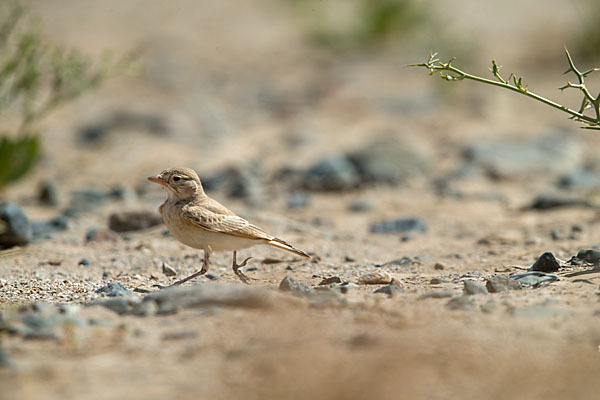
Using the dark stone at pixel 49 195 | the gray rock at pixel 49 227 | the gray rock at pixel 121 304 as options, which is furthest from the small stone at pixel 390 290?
the dark stone at pixel 49 195

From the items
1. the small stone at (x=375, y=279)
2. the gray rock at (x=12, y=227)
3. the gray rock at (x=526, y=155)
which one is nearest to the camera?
the small stone at (x=375, y=279)

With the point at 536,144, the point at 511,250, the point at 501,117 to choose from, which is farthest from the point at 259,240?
the point at 501,117

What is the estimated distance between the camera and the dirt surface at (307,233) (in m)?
3.25

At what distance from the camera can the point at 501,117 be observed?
12250 millimetres

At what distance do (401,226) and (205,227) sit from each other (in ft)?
9.78

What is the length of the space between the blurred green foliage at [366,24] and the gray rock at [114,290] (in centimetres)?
1123

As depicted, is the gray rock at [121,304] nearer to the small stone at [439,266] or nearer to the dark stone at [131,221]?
the small stone at [439,266]

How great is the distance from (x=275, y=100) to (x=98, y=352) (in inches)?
400

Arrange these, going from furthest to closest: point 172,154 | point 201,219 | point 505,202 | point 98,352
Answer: point 172,154 < point 505,202 < point 201,219 < point 98,352

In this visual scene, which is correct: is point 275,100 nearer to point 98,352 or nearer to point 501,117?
point 501,117

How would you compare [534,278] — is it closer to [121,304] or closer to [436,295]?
[436,295]

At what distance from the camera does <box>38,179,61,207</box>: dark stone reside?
8617 millimetres

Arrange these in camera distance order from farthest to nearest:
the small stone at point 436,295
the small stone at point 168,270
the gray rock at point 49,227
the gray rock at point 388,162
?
1. the gray rock at point 388,162
2. the gray rock at point 49,227
3. the small stone at point 168,270
4. the small stone at point 436,295

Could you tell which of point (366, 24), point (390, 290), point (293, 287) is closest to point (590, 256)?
point (390, 290)
